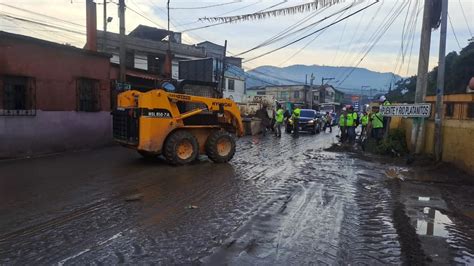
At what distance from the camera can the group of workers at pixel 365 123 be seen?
56.0ft

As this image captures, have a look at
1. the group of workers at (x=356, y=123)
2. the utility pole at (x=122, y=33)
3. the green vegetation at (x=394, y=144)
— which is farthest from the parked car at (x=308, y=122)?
the utility pole at (x=122, y=33)

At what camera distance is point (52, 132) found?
14.7m

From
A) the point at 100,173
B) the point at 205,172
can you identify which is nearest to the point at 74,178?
the point at 100,173

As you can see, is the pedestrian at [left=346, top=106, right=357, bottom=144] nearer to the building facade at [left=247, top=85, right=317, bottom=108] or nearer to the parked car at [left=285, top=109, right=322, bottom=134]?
the parked car at [left=285, top=109, right=322, bottom=134]

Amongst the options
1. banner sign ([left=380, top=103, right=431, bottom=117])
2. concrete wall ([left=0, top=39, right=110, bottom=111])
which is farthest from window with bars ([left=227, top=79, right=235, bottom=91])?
banner sign ([left=380, top=103, right=431, bottom=117])

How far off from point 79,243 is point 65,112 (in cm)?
1135

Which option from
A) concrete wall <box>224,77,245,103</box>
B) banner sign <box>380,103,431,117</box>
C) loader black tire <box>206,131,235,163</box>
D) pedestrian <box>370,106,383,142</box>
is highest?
concrete wall <box>224,77,245,103</box>

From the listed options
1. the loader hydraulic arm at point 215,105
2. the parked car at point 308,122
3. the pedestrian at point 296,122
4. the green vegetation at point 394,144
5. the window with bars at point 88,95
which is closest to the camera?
the loader hydraulic arm at point 215,105

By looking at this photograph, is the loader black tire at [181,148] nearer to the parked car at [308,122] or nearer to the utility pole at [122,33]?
the utility pole at [122,33]

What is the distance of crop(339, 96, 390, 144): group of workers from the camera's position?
1706cm

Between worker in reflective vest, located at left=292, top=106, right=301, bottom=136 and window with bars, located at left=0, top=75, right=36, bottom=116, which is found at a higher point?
window with bars, located at left=0, top=75, right=36, bottom=116

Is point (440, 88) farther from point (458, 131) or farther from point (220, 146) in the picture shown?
point (220, 146)

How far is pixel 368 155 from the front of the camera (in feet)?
49.9

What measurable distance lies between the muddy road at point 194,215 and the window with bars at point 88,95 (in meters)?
5.24
